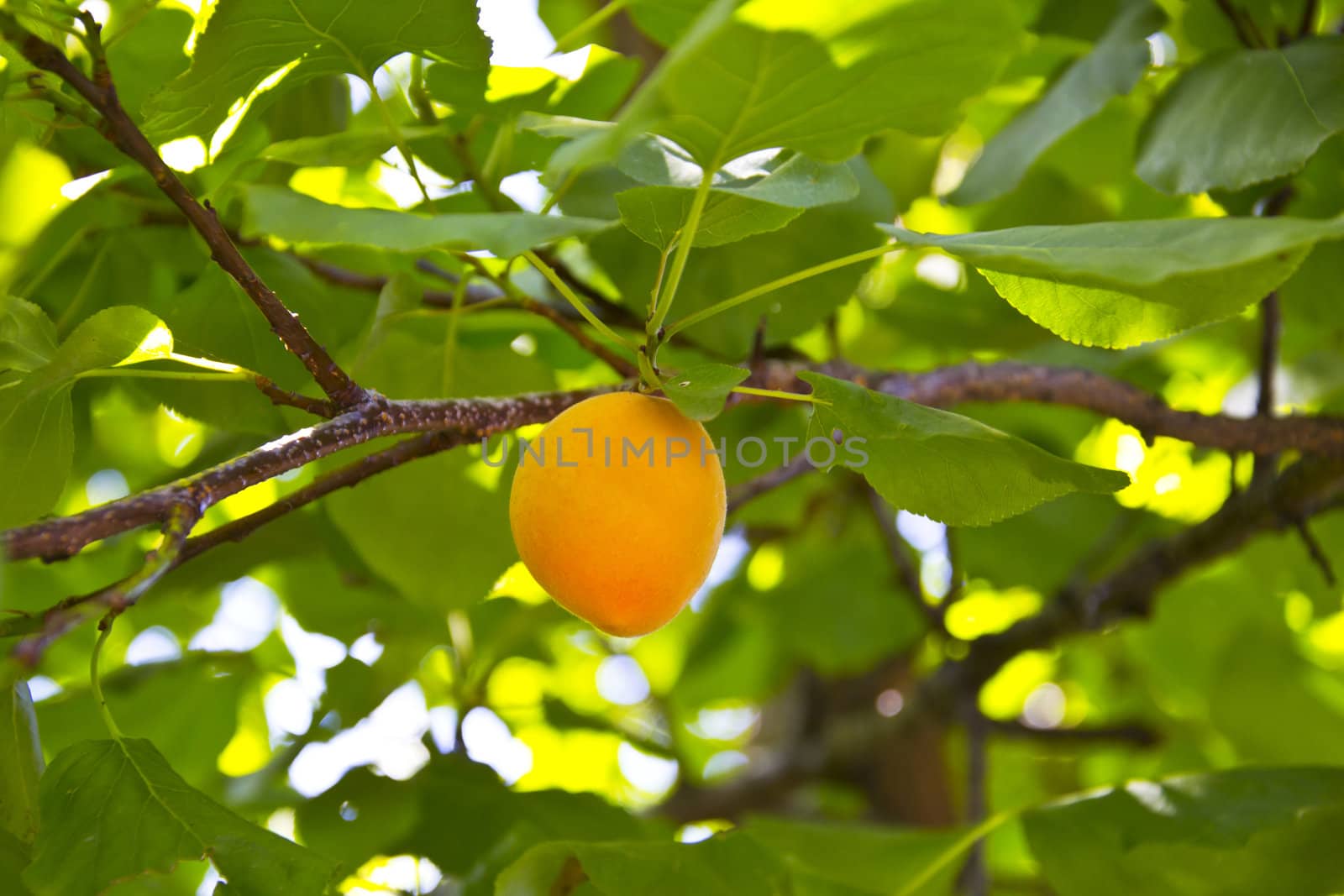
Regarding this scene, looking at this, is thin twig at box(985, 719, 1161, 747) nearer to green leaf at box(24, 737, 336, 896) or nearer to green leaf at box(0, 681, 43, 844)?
green leaf at box(24, 737, 336, 896)

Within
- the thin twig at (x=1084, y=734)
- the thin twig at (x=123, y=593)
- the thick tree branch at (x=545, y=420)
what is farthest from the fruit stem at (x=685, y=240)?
the thin twig at (x=1084, y=734)

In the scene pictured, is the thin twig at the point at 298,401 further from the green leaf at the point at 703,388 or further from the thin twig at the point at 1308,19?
the thin twig at the point at 1308,19

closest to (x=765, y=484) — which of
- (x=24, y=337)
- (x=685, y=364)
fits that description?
(x=685, y=364)

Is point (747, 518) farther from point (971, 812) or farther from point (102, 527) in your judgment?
point (102, 527)

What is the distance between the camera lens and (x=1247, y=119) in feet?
2.87

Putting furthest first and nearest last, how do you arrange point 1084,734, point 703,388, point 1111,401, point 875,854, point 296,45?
1. point 1084,734
2. point 875,854
3. point 1111,401
4. point 296,45
5. point 703,388

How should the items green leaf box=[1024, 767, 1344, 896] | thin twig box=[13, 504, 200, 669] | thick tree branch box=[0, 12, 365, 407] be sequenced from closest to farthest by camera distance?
1. thin twig box=[13, 504, 200, 669]
2. thick tree branch box=[0, 12, 365, 407]
3. green leaf box=[1024, 767, 1344, 896]

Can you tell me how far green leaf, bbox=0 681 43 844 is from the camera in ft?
2.07

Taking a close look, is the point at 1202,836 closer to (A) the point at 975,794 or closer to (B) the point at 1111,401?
(B) the point at 1111,401

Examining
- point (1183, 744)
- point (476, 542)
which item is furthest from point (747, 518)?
point (1183, 744)

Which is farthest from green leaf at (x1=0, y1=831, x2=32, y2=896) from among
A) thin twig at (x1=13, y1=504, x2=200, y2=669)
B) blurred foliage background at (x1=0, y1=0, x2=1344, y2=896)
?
thin twig at (x1=13, y1=504, x2=200, y2=669)

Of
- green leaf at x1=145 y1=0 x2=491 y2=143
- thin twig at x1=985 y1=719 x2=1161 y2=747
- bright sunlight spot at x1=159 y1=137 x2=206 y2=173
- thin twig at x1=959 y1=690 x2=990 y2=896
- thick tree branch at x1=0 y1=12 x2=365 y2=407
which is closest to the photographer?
thick tree branch at x1=0 y1=12 x2=365 y2=407

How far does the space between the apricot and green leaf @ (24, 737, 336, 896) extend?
0.24 metres

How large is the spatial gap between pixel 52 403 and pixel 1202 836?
94 cm
